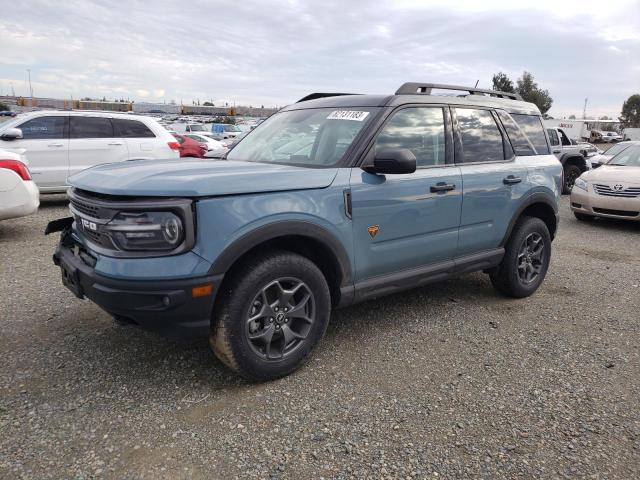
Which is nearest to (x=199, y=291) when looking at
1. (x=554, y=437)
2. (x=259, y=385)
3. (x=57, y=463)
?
(x=259, y=385)

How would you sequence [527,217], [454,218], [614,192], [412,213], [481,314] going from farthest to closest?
[614,192], [527,217], [481,314], [454,218], [412,213]

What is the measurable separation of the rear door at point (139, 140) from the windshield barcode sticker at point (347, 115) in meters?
6.34

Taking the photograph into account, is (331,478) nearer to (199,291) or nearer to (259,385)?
(259,385)

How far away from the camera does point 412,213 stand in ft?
11.4

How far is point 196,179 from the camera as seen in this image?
8.61ft

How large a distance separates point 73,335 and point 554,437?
319 cm

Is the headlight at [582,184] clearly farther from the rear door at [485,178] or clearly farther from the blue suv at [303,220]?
the rear door at [485,178]

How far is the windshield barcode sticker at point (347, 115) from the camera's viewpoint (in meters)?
3.47

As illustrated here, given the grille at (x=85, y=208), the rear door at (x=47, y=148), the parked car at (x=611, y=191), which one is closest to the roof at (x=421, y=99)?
the grille at (x=85, y=208)

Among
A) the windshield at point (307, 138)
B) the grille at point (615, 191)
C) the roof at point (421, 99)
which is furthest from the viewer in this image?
the grille at point (615, 191)

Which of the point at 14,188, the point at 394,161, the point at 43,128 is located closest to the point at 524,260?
the point at 394,161

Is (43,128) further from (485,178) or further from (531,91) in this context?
(531,91)

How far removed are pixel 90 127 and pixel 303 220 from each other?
740 centimetres

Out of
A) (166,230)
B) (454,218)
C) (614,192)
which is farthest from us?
(614,192)
